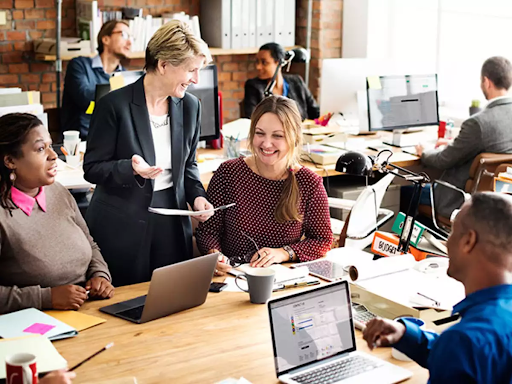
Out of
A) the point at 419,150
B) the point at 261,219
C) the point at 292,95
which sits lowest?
the point at 261,219

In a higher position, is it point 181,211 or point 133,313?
point 181,211

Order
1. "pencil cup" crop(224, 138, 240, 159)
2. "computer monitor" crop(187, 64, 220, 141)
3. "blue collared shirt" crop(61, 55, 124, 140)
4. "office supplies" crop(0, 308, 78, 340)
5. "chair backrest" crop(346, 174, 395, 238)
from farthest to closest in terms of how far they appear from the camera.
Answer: "blue collared shirt" crop(61, 55, 124, 140) → "pencil cup" crop(224, 138, 240, 159) → "computer monitor" crop(187, 64, 220, 141) → "chair backrest" crop(346, 174, 395, 238) → "office supplies" crop(0, 308, 78, 340)

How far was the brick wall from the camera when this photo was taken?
5.57m

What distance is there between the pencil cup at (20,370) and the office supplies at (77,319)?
1.62ft

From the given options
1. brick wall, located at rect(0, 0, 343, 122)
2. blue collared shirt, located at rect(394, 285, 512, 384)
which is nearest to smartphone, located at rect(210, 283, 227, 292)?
blue collared shirt, located at rect(394, 285, 512, 384)

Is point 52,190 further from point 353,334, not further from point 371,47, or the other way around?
point 371,47

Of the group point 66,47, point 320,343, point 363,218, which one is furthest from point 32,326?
point 66,47

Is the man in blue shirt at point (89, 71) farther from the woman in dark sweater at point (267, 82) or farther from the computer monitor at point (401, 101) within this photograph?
the computer monitor at point (401, 101)

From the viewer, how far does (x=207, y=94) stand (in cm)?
405

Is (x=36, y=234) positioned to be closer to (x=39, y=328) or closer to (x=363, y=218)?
(x=39, y=328)

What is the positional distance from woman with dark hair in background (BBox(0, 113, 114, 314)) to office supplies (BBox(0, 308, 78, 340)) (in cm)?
5

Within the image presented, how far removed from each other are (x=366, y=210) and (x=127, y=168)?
1.09 metres

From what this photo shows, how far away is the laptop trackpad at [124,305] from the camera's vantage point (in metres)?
2.21

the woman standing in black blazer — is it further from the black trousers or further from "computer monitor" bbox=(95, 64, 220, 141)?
"computer monitor" bbox=(95, 64, 220, 141)
